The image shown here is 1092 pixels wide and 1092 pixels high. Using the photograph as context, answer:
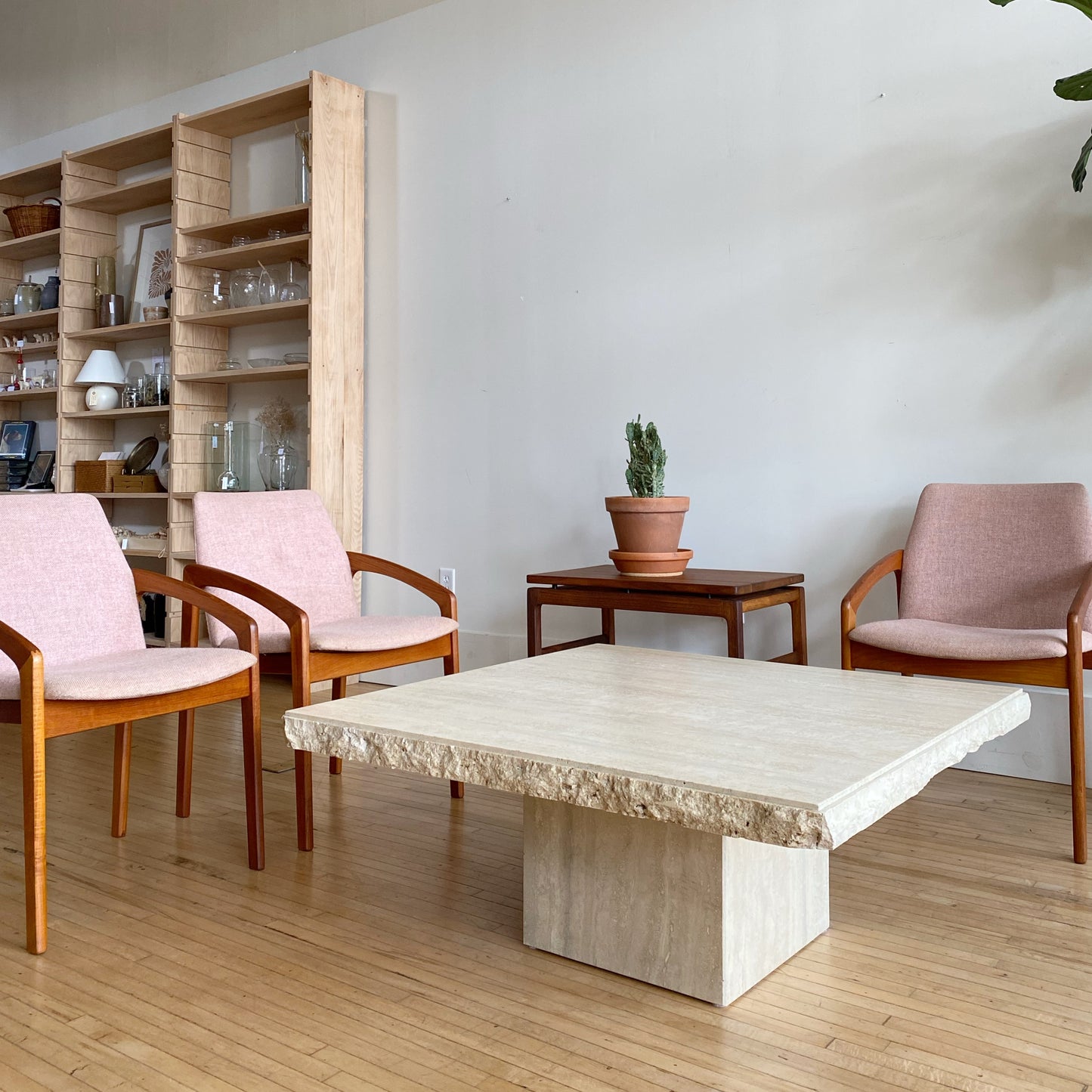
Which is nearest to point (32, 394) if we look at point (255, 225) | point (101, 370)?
point (101, 370)

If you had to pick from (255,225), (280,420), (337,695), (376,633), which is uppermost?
(255,225)

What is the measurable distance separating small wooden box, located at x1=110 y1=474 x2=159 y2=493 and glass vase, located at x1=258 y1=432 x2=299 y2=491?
65 centimetres

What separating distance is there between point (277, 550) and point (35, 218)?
349 centimetres

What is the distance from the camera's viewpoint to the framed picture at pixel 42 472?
5.45 meters

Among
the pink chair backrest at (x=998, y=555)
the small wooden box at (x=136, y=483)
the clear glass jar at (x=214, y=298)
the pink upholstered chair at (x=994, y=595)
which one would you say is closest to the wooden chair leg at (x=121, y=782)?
the pink upholstered chair at (x=994, y=595)

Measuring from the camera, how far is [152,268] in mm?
5121

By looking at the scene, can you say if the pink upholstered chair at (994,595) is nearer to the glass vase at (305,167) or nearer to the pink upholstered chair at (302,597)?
the pink upholstered chair at (302,597)

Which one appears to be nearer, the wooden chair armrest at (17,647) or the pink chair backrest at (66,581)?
the wooden chair armrest at (17,647)

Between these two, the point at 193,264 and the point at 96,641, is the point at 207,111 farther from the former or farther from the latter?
the point at 96,641

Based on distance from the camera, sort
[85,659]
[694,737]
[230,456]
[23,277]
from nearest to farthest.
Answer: [694,737] < [85,659] < [230,456] < [23,277]

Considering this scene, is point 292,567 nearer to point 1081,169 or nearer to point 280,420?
point 280,420

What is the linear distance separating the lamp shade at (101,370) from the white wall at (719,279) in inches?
58.3

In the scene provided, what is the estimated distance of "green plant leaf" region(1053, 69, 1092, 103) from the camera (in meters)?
2.41

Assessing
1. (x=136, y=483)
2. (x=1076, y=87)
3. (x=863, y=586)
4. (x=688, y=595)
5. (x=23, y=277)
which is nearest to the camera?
(x=1076, y=87)
